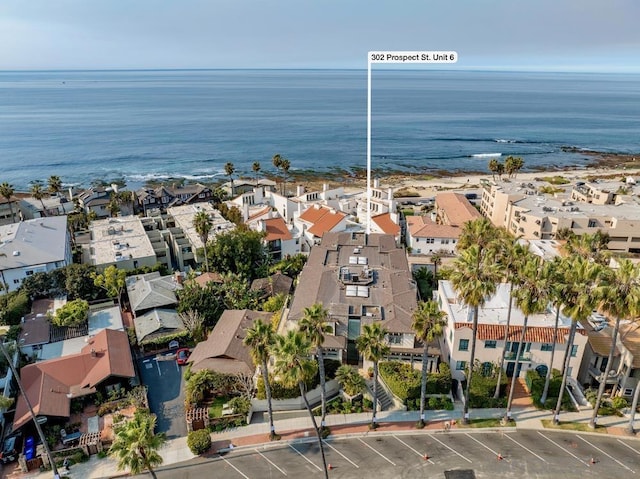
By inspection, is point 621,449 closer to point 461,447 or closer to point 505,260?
point 461,447

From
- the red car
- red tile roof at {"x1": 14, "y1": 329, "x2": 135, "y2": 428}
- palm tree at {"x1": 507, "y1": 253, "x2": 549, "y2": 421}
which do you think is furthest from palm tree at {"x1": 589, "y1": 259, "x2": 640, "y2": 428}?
red tile roof at {"x1": 14, "y1": 329, "x2": 135, "y2": 428}

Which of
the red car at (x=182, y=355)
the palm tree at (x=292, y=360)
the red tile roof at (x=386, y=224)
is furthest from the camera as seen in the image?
the red tile roof at (x=386, y=224)

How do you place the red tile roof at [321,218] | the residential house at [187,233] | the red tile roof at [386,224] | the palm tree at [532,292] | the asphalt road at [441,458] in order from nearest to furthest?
the asphalt road at [441,458], the palm tree at [532,292], the residential house at [187,233], the red tile roof at [321,218], the red tile roof at [386,224]

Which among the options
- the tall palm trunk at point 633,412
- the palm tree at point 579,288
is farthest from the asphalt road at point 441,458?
the palm tree at point 579,288

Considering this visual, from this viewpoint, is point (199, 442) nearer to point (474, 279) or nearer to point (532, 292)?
point (474, 279)

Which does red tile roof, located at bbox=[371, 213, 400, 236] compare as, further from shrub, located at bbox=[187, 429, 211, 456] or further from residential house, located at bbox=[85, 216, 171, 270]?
shrub, located at bbox=[187, 429, 211, 456]

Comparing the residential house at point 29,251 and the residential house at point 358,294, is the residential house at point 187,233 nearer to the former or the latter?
the residential house at point 29,251
